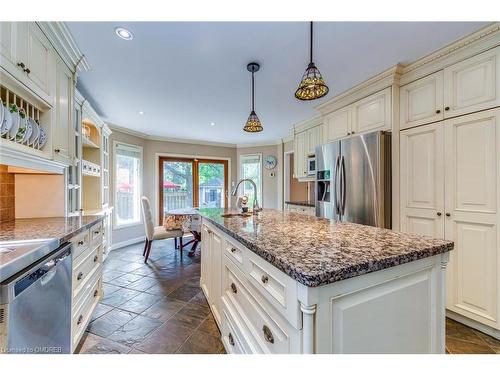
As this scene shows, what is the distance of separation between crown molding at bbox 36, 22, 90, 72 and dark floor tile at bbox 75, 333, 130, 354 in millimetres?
2243

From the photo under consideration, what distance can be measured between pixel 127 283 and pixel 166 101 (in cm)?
236

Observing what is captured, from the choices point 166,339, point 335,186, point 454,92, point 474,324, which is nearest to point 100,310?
point 166,339

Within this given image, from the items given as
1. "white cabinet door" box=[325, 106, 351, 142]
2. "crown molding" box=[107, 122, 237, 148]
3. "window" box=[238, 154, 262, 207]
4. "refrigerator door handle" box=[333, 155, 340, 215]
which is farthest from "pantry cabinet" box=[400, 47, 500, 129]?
"crown molding" box=[107, 122, 237, 148]

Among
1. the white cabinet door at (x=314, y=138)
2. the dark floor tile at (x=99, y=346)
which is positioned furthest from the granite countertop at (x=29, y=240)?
the white cabinet door at (x=314, y=138)

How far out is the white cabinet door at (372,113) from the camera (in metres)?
2.38

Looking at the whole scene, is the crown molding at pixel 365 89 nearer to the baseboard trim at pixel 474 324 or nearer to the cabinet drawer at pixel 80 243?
the baseboard trim at pixel 474 324

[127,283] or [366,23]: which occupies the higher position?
[366,23]

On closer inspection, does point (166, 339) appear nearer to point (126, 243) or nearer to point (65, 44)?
point (65, 44)

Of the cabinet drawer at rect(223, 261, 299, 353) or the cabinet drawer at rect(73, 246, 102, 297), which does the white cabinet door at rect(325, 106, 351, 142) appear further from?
the cabinet drawer at rect(73, 246, 102, 297)

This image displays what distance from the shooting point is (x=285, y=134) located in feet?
16.5

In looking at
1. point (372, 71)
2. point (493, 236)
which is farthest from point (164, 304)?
point (372, 71)

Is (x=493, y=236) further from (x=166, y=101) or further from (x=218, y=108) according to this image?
(x=166, y=101)

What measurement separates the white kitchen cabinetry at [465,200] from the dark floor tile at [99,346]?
2.67 m

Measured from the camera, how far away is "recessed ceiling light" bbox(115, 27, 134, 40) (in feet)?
5.46
